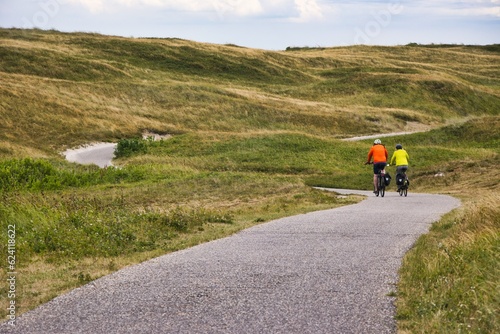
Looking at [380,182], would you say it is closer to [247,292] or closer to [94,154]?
[247,292]

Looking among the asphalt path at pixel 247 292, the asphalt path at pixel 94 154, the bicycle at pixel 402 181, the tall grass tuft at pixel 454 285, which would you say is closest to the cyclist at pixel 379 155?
the bicycle at pixel 402 181

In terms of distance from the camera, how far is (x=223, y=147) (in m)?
56.7

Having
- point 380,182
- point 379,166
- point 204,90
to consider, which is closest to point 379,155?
point 379,166

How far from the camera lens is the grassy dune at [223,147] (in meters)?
12.2

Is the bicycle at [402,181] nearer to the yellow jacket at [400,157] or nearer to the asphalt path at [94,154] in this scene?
the yellow jacket at [400,157]

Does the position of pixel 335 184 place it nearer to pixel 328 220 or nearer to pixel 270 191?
pixel 270 191

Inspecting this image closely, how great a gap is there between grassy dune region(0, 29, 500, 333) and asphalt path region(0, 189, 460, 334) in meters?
0.54

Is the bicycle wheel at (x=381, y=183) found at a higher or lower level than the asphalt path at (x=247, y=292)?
lower

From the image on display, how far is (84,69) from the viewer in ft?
323

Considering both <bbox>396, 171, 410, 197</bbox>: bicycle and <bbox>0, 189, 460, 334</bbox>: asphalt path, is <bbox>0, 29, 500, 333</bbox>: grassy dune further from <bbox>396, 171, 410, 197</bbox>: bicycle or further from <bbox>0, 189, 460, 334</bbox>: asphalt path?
<bbox>396, 171, 410, 197</bbox>: bicycle

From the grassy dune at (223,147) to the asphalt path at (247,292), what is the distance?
→ 1.79 ft

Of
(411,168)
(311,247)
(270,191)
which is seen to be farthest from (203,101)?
(311,247)

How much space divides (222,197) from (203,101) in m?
58.7

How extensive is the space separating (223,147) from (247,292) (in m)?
46.8
